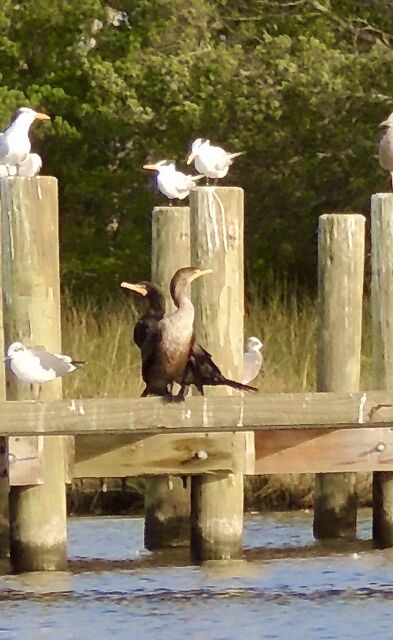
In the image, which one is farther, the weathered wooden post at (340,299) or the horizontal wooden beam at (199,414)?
the weathered wooden post at (340,299)

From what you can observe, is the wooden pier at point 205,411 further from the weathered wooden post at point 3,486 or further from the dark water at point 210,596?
the dark water at point 210,596

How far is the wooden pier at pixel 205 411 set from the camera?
1148 cm

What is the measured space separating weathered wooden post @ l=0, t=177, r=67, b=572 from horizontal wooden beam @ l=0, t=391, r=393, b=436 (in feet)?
2.12

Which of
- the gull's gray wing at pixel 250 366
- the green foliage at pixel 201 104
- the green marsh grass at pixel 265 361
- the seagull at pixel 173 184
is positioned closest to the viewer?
the gull's gray wing at pixel 250 366

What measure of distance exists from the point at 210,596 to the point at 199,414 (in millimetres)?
1227

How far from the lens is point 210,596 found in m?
12.0

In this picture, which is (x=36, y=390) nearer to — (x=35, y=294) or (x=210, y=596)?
(x=35, y=294)

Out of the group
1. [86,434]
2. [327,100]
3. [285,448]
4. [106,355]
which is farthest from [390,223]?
[327,100]

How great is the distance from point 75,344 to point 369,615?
5492mm

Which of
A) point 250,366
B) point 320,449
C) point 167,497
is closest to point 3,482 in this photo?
point 167,497

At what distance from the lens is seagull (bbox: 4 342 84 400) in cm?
1148

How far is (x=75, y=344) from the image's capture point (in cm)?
1661

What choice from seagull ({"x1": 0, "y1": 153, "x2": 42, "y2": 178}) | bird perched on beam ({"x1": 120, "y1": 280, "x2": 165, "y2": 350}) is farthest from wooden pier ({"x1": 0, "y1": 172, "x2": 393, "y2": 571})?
seagull ({"x1": 0, "y1": 153, "x2": 42, "y2": 178})

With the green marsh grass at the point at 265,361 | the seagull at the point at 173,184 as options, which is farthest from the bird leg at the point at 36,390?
the seagull at the point at 173,184
